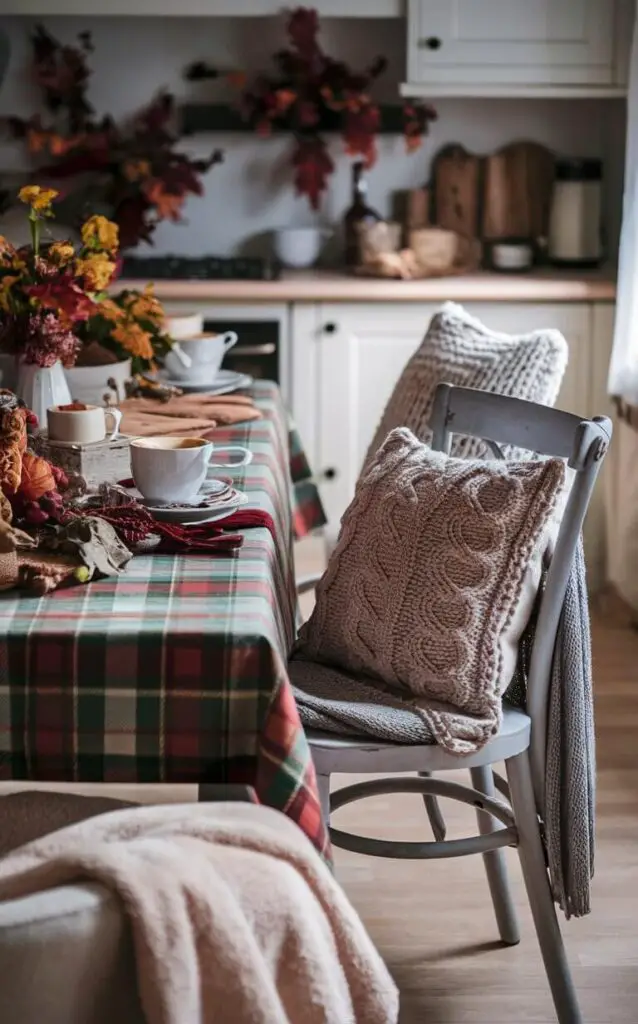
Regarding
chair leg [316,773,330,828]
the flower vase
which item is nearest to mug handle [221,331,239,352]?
the flower vase

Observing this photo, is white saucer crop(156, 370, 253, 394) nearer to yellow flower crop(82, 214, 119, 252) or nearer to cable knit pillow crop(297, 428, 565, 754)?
yellow flower crop(82, 214, 119, 252)

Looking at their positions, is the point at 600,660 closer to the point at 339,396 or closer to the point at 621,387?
the point at 621,387

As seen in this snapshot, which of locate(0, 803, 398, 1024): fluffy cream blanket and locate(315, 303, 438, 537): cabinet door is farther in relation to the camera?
locate(315, 303, 438, 537): cabinet door

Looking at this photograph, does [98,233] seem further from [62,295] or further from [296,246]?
[296,246]

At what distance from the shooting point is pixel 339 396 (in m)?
4.22

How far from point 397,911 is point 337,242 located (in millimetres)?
2820

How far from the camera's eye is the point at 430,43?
4160mm

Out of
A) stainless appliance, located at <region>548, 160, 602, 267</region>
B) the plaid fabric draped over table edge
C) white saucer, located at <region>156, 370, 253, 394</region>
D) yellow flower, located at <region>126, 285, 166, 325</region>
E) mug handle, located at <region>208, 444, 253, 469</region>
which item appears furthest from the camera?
stainless appliance, located at <region>548, 160, 602, 267</region>

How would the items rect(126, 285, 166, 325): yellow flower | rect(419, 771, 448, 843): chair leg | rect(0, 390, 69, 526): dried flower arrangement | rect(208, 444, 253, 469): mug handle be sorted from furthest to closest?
rect(126, 285, 166, 325): yellow flower → rect(419, 771, 448, 843): chair leg → rect(208, 444, 253, 469): mug handle → rect(0, 390, 69, 526): dried flower arrangement

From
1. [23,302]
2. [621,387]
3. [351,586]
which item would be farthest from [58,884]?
[621,387]

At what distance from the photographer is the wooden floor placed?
6.92 feet

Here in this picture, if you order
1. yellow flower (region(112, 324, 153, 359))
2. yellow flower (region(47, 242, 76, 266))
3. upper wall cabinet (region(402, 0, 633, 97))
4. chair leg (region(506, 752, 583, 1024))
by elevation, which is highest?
upper wall cabinet (region(402, 0, 633, 97))

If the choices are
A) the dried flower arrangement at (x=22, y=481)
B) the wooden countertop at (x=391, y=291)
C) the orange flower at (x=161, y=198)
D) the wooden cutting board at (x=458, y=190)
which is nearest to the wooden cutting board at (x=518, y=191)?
the wooden cutting board at (x=458, y=190)

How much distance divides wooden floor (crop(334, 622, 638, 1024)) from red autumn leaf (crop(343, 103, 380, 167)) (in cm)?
232
